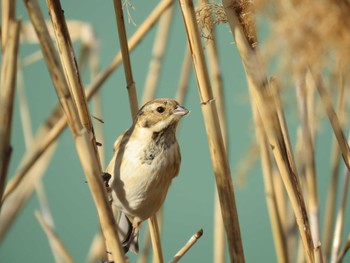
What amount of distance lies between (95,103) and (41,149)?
73 centimetres

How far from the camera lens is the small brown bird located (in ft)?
7.36

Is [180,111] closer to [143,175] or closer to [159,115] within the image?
[159,115]

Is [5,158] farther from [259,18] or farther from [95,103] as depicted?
[95,103]

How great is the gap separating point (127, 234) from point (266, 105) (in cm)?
127

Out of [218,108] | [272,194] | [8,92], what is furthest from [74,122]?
[218,108]

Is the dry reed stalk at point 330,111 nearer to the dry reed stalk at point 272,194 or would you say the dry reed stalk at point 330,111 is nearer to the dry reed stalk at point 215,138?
the dry reed stalk at point 215,138

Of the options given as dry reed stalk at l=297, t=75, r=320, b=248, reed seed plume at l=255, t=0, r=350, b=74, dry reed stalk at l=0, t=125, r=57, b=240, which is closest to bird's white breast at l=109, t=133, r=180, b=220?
dry reed stalk at l=0, t=125, r=57, b=240

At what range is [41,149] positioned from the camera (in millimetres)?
2117

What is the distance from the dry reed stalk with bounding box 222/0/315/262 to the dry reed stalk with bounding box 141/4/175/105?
1.10 metres

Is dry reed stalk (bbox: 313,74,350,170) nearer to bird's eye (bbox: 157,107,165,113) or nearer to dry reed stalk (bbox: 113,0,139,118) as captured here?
dry reed stalk (bbox: 113,0,139,118)

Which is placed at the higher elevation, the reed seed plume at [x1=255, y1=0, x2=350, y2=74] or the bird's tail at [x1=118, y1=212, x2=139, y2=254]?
the reed seed plume at [x1=255, y1=0, x2=350, y2=74]

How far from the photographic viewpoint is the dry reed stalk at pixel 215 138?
1592 mm

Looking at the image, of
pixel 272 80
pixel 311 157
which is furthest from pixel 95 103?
pixel 272 80

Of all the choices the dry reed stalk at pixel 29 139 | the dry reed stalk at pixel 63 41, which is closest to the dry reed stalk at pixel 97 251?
the dry reed stalk at pixel 29 139
